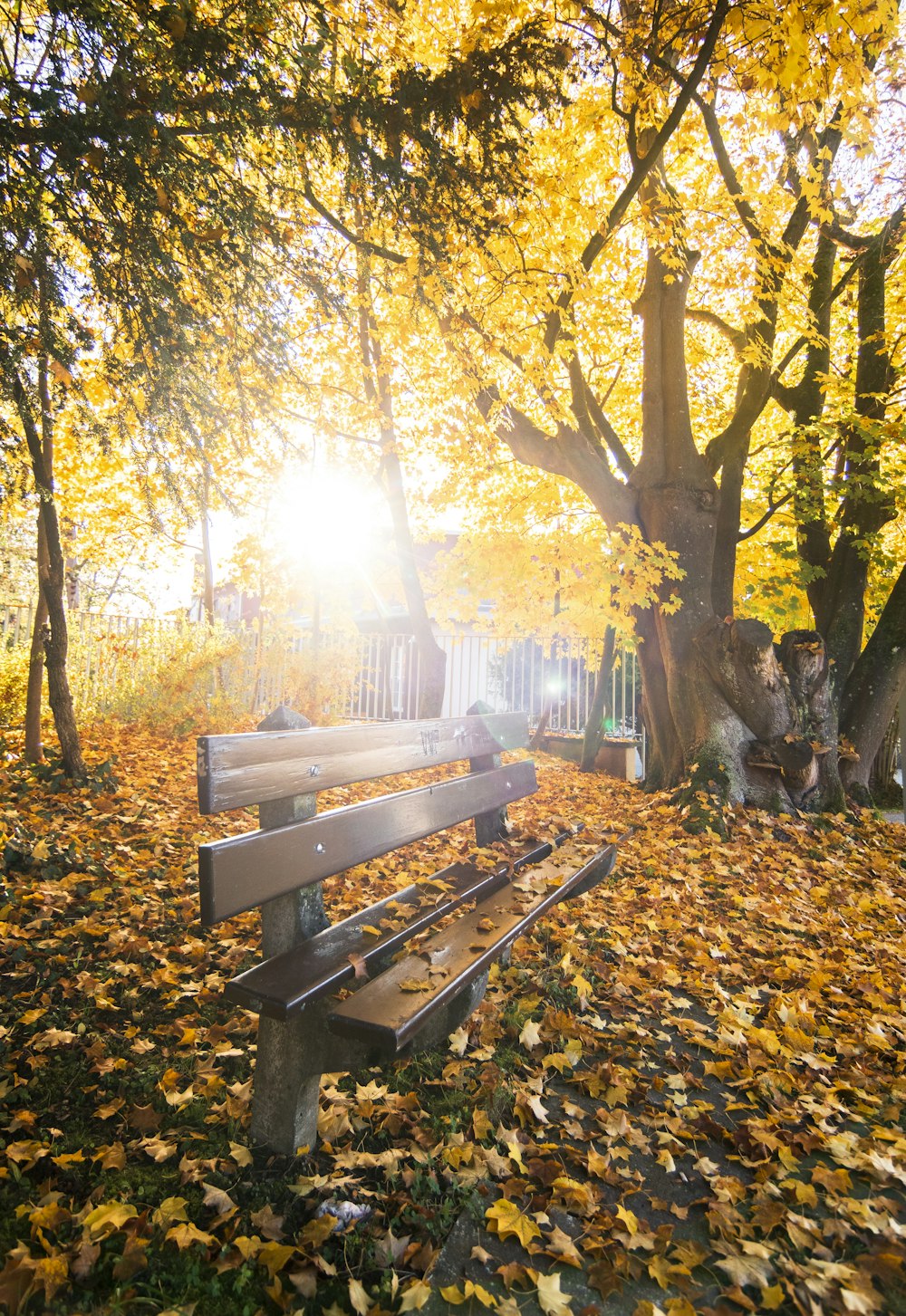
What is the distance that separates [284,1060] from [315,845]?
22.1 inches

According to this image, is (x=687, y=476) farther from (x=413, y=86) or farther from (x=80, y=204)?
(x=80, y=204)

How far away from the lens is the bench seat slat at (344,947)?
1.69 meters

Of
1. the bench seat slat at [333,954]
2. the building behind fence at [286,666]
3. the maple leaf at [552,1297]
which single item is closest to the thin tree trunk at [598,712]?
the building behind fence at [286,666]

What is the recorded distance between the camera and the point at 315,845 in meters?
1.98

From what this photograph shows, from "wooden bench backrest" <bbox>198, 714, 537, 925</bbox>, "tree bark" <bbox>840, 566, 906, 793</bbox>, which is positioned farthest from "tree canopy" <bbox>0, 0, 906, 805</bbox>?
"wooden bench backrest" <bbox>198, 714, 537, 925</bbox>

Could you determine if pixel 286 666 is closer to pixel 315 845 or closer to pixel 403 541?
pixel 403 541

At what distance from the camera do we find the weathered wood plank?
1697mm

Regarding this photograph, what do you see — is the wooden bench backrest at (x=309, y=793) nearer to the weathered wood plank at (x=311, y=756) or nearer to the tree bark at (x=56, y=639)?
the weathered wood plank at (x=311, y=756)

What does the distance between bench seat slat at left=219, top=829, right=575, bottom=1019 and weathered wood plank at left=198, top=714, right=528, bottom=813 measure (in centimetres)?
44

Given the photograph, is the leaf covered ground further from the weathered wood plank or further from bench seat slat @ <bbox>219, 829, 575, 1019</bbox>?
the weathered wood plank

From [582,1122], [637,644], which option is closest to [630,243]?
[637,644]

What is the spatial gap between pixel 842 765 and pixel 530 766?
14.3 feet

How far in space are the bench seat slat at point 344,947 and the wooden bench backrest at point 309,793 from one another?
0.67ft

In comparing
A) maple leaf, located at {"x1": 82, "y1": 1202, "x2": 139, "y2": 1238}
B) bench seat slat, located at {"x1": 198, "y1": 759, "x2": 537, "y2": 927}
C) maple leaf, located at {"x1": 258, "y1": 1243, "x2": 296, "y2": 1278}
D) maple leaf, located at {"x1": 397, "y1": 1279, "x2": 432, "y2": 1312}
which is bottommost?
maple leaf, located at {"x1": 397, "y1": 1279, "x2": 432, "y2": 1312}
